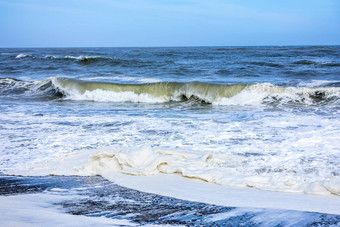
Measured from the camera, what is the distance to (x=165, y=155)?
473 cm

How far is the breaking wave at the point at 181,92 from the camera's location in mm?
11771

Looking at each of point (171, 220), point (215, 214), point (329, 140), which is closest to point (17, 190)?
point (171, 220)

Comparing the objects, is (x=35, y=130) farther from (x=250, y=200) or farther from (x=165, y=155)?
(x=250, y=200)

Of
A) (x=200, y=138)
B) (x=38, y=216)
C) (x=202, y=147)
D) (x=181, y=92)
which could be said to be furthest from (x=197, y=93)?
(x=38, y=216)

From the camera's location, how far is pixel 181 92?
1382 cm

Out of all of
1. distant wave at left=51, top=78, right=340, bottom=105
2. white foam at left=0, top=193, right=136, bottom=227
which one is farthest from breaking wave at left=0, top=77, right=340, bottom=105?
white foam at left=0, top=193, right=136, bottom=227

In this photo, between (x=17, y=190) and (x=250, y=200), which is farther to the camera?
(x=17, y=190)

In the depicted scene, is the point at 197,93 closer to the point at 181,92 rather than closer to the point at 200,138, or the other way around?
the point at 181,92

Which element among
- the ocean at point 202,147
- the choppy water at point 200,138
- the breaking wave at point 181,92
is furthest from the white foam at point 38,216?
the breaking wave at point 181,92

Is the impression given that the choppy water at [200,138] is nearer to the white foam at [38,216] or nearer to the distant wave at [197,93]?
the distant wave at [197,93]

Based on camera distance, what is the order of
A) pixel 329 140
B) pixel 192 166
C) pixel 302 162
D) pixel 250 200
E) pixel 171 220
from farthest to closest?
pixel 329 140 < pixel 302 162 < pixel 192 166 < pixel 250 200 < pixel 171 220

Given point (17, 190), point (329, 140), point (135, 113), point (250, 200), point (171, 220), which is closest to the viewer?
point (171, 220)

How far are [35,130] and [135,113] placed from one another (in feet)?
9.77

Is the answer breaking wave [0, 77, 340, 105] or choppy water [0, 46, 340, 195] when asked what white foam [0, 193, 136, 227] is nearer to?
choppy water [0, 46, 340, 195]
